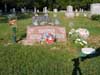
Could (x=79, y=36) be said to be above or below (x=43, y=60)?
below

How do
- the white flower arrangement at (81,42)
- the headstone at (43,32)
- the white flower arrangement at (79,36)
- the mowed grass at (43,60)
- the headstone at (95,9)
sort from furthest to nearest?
the headstone at (95,9)
the headstone at (43,32)
the white flower arrangement at (79,36)
the white flower arrangement at (81,42)
the mowed grass at (43,60)

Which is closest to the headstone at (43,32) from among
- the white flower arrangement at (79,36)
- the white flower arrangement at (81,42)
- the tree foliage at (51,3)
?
the white flower arrangement at (79,36)

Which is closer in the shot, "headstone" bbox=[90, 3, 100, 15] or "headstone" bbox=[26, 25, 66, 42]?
"headstone" bbox=[26, 25, 66, 42]

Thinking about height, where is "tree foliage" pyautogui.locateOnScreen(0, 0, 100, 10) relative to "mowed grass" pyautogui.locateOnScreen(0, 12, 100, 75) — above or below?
below

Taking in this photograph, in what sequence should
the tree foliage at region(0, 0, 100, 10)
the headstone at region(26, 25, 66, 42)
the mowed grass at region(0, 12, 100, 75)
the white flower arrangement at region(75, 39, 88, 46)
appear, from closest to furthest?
the mowed grass at region(0, 12, 100, 75) < the white flower arrangement at region(75, 39, 88, 46) < the headstone at region(26, 25, 66, 42) < the tree foliage at region(0, 0, 100, 10)

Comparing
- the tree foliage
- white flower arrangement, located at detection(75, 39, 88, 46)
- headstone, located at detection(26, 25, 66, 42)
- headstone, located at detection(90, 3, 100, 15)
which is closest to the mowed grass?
white flower arrangement, located at detection(75, 39, 88, 46)

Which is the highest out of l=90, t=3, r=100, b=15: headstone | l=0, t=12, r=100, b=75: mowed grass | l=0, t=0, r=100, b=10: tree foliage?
l=0, t=12, r=100, b=75: mowed grass

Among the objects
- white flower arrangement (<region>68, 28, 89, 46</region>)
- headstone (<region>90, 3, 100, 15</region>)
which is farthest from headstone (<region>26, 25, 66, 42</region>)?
headstone (<region>90, 3, 100, 15</region>)

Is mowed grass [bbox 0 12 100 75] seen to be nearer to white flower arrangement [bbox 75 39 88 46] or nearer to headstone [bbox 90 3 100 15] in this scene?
white flower arrangement [bbox 75 39 88 46]

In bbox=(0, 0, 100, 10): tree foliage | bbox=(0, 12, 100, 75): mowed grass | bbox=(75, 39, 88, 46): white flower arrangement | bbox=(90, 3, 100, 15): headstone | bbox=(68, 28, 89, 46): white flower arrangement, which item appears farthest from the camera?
bbox=(0, 0, 100, 10): tree foliage

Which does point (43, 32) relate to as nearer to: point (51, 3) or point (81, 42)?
point (81, 42)

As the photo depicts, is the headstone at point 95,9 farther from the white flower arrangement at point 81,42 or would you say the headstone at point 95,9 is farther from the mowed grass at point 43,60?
the white flower arrangement at point 81,42

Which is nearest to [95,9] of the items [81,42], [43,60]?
[81,42]

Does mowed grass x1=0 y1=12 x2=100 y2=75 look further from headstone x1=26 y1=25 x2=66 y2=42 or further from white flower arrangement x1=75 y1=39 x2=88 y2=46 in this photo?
headstone x1=26 y1=25 x2=66 y2=42
